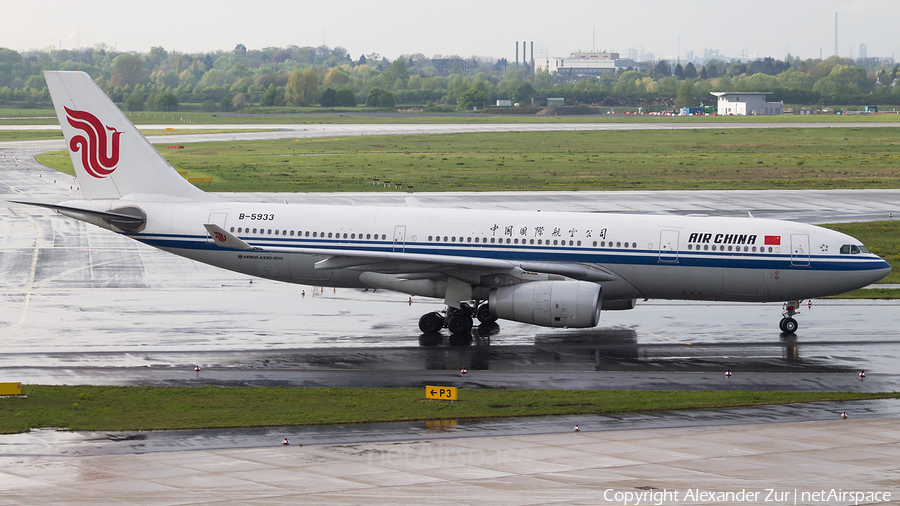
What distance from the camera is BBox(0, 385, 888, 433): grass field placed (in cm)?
2209

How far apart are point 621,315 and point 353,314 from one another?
10468 mm

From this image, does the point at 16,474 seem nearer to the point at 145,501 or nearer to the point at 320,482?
the point at 145,501

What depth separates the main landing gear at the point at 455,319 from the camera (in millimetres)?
32625

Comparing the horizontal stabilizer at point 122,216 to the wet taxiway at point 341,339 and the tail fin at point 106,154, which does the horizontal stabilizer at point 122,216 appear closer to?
the tail fin at point 106,154

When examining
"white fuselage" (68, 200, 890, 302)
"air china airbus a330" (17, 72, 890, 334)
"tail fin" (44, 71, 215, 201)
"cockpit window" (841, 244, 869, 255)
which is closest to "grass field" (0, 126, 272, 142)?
"tail fin" (44, 71, 215, 201)

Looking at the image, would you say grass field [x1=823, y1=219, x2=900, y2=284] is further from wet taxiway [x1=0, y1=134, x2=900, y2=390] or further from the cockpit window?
the cockpit window

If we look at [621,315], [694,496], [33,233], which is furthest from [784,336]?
[33,233]

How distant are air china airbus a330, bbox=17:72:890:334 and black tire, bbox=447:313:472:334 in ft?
0.11

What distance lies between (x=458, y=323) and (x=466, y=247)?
2738 millimetres

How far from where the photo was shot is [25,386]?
25.0 metres

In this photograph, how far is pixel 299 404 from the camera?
23750mm

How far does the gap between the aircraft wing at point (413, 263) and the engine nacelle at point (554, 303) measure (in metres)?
1.10

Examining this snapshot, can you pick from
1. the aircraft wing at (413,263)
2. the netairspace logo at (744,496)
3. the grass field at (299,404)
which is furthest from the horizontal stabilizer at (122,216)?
the netairspace logo at (744,496)

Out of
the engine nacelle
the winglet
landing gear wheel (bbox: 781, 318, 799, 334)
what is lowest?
landing gear wheel (bbox: 781, 318, 799, 334)
